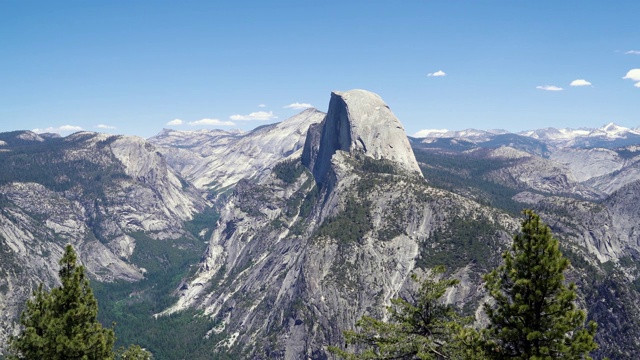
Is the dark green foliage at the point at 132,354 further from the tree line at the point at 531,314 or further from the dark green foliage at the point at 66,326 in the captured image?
the tree line at the point at 531,314

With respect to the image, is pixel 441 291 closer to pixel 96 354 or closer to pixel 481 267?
pixel 96 354

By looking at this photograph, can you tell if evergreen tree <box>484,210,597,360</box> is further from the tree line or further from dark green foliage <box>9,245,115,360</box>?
dark green foliage <box>9,245,115,360</box>

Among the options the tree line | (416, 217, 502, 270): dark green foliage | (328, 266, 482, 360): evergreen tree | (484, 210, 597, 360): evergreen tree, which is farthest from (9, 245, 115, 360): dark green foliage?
(416, 217, 502, 270): dark green foliage

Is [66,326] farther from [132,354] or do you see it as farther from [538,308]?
[538,308]

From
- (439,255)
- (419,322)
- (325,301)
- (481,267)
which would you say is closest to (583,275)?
(481,267)

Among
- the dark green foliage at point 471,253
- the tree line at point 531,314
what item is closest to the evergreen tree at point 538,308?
the tree line at point 531,314

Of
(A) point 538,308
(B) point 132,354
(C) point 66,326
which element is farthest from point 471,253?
(C) point 66,326
